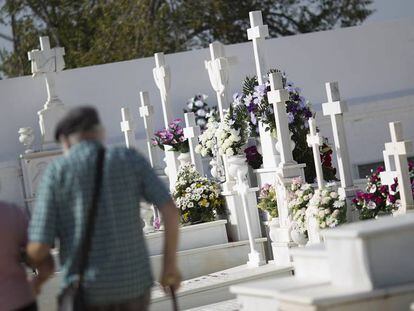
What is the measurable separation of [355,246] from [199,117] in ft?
36.6

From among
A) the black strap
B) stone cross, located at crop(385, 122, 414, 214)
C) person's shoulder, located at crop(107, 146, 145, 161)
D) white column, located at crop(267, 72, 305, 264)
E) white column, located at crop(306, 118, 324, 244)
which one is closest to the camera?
the black strap

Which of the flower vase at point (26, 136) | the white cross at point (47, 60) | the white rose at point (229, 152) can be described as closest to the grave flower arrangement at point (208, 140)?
the white rose at point (229, 152)

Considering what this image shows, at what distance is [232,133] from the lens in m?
12.9

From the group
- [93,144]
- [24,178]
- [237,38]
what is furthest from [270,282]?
[237,38]

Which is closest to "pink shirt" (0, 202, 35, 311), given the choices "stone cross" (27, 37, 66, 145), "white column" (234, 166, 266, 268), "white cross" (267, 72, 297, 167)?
"white column" (234, 166, 266, 268)

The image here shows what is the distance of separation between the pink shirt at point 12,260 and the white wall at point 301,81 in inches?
440

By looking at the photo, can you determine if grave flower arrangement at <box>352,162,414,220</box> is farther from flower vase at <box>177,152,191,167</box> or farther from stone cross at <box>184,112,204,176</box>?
flower vase at <box>177,152,191,167</box>

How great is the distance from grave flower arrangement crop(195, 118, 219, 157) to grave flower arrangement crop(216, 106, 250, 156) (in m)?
0.34

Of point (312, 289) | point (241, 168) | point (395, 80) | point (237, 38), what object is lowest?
point (312, 289)

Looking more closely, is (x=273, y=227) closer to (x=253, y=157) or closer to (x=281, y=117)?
(x=281, y=117)

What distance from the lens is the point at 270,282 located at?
677cm

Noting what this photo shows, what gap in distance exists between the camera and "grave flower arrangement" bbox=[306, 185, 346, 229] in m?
10.4

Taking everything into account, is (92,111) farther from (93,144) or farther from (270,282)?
(270,282)

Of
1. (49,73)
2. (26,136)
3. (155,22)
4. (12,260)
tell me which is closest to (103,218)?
(12,260)
